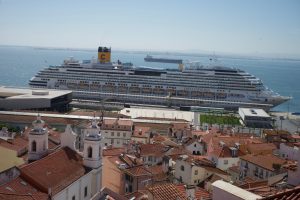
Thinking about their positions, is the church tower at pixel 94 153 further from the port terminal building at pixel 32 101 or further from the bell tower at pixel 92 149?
the port terminal building at pixel 32 101

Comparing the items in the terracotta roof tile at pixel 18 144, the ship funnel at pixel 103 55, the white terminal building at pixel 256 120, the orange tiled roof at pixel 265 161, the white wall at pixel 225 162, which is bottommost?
the white terminal building at pixel 256 120

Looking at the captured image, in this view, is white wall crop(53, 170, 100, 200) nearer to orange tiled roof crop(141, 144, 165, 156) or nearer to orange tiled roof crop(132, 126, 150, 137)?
orange tiled roof crop(141, 144, 165, 156)

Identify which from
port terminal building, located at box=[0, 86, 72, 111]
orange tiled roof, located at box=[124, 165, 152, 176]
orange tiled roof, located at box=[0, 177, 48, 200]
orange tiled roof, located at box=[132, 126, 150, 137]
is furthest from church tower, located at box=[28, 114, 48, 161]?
port terminal building, located at box=[0, 86, 72, 111]

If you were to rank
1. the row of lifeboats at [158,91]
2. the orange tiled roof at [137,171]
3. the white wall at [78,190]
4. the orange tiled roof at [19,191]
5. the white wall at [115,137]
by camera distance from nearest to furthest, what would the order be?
the orange tiled roof at [19,191] → the white wall at [78,190] → the orange tiled roof at [137,171] → the white wall at [115,137] → the row of lifeboats at [158,91]

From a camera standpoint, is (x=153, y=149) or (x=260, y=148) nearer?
(x=153, y=149)

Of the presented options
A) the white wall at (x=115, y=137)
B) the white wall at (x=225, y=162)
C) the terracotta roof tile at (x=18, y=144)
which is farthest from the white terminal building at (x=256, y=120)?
the terracotta roof tile at (x=18, y=144)

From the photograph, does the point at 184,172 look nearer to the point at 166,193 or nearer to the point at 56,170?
the point at 56,170

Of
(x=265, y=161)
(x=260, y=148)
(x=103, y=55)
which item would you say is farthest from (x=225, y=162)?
(x=103, y=55)
